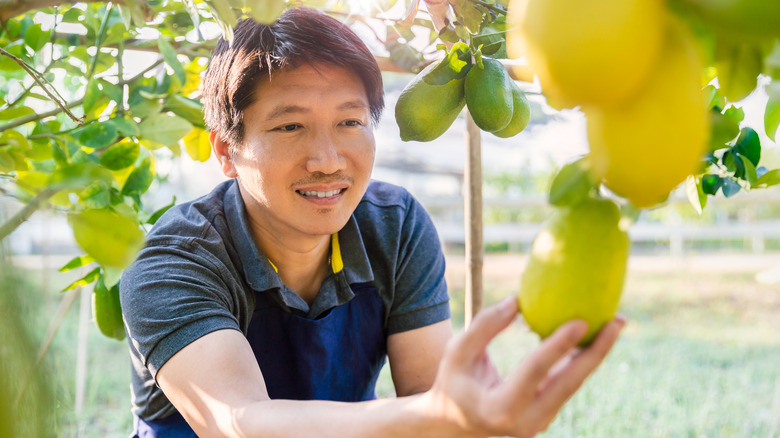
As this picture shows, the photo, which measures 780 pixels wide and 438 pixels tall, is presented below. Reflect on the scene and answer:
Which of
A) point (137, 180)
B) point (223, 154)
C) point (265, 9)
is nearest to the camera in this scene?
point (265, 9)

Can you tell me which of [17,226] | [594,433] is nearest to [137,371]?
[17,226]

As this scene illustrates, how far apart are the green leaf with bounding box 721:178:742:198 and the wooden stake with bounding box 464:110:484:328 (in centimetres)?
47

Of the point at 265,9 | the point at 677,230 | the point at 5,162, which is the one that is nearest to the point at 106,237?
the point at 265,9

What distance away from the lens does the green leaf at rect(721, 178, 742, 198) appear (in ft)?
2.58

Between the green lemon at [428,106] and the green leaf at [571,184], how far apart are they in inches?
14.5

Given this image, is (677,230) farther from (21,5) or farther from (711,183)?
(21,5)

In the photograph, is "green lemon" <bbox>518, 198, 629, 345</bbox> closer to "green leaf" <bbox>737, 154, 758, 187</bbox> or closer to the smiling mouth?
"green leaf" <bbox>737, 154, 758, 187</bbox>

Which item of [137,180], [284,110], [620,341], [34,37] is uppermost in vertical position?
[34,37]

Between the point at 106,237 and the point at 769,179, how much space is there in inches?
29.3

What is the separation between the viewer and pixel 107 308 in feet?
3.37

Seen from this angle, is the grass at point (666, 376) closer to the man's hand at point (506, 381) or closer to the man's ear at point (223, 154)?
the man's ear at point (223, 154)

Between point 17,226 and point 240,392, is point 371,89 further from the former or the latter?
point 17,226

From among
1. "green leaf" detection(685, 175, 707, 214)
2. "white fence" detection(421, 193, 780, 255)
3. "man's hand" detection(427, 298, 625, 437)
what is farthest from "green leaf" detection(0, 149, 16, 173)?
"white fence" detection(421, 193, 780, 255)

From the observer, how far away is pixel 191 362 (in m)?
0.80
